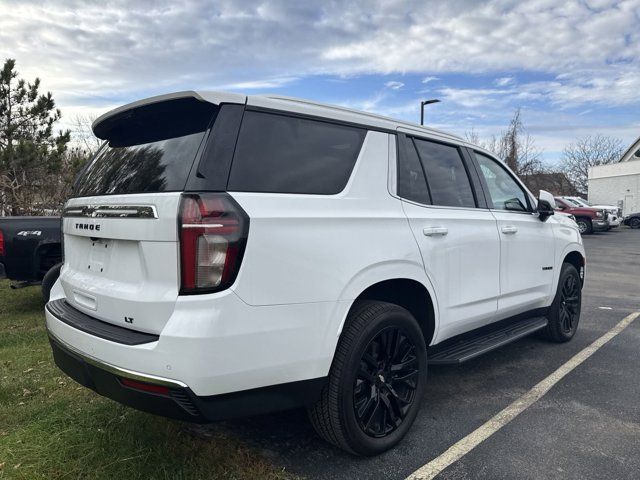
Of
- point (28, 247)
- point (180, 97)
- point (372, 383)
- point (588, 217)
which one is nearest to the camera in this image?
point (180, 97)

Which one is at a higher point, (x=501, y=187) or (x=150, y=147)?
(x=150, y=147)

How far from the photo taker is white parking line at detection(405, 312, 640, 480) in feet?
8.93

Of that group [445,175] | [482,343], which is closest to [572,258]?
[482,343]

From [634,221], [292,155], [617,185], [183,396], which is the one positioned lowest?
[634,221]

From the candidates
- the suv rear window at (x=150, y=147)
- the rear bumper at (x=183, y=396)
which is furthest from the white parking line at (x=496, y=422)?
the suv rear window at (x=150, y=147)

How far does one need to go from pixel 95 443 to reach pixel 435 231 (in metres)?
2.40

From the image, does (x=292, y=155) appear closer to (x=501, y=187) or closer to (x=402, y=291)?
(x=402, y=291)

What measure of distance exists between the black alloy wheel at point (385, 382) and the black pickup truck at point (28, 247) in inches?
168

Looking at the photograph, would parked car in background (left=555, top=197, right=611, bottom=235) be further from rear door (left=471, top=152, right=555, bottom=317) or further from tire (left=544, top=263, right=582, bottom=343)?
rear door (left=471, top=152, right=555, bottom=317)

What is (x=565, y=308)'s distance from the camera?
5039 millimetres

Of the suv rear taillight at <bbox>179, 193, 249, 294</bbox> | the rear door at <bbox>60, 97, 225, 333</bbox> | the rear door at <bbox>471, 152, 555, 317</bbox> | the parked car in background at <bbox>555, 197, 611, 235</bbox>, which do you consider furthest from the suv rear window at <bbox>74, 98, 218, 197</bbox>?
the parked car in background at <bbox>555, 197, 611, 235</bbox>

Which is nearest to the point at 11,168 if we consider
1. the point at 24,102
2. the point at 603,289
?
the point at 24,102

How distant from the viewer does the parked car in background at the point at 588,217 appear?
21.7 metres

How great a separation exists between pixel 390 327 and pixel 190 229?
4.25ft
